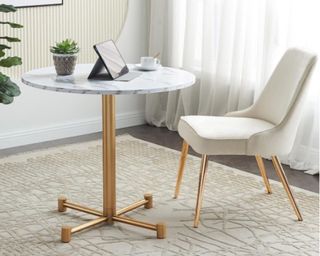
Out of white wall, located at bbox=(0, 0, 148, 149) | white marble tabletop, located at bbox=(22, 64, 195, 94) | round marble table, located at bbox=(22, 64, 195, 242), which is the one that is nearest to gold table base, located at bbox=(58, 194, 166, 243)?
round marble table, located at bbox=(22, 64, 195, 242)

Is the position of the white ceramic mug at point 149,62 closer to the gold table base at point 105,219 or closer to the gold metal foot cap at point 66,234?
the gold table base at point 105,219

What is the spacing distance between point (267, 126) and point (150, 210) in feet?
2.38

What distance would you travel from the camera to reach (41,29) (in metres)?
4.68

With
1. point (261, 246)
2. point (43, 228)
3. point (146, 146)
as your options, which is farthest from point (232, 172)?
point (43, 228)

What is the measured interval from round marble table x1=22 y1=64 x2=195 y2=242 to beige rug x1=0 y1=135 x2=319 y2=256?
5 cm

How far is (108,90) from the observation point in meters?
2.98

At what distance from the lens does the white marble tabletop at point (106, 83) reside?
3.00 m

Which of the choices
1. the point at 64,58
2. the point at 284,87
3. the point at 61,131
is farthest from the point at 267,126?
the point at 61,131

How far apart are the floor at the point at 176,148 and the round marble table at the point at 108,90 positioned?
947 mm

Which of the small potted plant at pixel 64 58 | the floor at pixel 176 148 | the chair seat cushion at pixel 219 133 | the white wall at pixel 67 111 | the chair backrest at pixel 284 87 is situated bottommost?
the floor at pixel 176 148

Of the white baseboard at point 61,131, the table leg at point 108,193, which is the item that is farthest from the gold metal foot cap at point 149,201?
the white baseboard at point 61,131

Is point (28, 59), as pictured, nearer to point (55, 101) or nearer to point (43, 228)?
point (55, 101)

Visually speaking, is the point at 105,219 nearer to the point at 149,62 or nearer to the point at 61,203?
the point at 61,203

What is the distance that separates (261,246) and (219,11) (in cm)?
207
